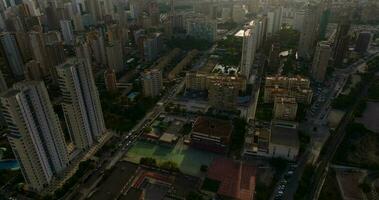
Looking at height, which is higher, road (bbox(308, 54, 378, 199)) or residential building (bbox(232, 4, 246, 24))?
residential building (bbox(232, 4, 246, 24))

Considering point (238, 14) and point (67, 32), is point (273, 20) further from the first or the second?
point (67, 32)

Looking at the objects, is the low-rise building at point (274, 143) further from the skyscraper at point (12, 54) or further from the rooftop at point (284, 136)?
the skyscraper at point (12, 54)

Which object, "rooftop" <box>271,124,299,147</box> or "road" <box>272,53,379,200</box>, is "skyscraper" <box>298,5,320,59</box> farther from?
"rooftop" <box>271,124,299,147</box>

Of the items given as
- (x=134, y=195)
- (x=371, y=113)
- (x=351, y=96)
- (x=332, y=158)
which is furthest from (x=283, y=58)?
(x=134, y=195)

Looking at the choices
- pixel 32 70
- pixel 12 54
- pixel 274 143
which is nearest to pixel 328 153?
pixel 274 143

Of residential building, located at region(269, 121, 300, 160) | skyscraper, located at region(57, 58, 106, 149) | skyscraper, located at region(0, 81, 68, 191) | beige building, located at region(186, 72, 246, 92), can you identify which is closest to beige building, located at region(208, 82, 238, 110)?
beige building, located at region(186, 72, 246, 92)

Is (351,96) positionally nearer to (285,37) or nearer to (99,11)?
(285,37)
